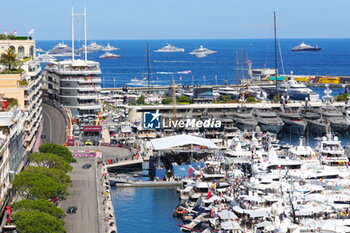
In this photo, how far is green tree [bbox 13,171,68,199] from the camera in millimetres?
53719

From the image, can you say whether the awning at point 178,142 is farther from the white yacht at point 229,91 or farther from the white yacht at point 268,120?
the white yacht at point 229,91

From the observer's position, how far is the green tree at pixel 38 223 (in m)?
43.9

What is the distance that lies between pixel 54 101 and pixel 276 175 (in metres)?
61.0

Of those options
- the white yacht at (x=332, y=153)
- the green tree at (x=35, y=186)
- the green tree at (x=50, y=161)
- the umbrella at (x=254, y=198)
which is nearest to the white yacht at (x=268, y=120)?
the white yacht at (x=332, y=153)

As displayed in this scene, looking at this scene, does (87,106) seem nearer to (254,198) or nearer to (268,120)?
(268,120)

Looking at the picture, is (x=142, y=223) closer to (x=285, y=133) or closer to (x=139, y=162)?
(x=139, y=162)

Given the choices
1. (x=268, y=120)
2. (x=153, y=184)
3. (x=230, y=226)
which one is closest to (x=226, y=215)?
(x=230, y=226)

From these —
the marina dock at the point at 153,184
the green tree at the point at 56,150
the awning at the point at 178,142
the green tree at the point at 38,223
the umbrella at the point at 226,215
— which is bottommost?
the marina dock at the point at 153,184

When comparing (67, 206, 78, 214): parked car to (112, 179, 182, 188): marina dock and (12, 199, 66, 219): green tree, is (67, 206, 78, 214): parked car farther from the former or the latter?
(112, 179, 182, 188): marina dock

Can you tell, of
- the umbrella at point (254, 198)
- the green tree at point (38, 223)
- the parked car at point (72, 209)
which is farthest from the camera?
the umbrella at point (254, 198)

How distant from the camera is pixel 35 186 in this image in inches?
2126

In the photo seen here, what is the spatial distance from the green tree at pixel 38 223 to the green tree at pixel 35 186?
789 centimetres

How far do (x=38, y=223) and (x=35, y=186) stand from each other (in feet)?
32.8

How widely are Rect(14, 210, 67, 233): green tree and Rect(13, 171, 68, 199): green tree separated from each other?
789 cm
